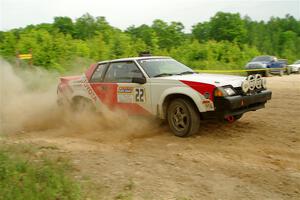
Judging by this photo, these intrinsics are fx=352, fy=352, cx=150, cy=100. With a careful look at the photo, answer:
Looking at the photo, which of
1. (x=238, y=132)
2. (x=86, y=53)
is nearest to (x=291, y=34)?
(x=86, y=53)

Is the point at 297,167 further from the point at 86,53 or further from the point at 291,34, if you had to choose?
the point at 291,34

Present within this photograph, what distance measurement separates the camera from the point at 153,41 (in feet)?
105

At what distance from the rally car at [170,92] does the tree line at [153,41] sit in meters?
9.75

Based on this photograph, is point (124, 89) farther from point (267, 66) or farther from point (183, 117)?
point (267, 66)

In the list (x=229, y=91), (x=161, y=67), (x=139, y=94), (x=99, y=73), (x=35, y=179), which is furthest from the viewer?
(x=99, y=73)

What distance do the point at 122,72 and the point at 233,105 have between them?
2518 millimetres

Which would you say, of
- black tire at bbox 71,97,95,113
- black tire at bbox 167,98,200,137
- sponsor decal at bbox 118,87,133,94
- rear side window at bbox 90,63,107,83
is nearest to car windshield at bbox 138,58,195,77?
sponsor decal at bbox 118,87,133,94

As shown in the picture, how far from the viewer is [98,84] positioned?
762 centimetres

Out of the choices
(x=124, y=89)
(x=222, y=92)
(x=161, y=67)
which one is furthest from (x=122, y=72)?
(x=222, y=92)

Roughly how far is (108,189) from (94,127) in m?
3.50

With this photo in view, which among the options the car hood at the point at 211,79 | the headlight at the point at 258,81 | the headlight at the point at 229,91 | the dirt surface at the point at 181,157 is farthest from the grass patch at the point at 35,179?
the headlight at the point at 258,81

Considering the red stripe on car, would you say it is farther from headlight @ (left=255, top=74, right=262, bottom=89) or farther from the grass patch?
the grass patch

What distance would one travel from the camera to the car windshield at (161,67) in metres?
6.96

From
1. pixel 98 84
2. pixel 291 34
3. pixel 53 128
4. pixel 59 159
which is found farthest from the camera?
pixel 291 34
